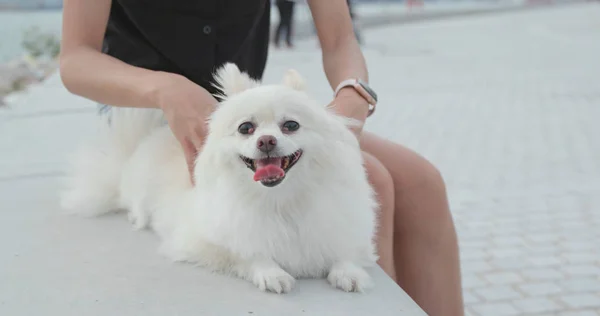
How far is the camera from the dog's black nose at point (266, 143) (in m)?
1.22

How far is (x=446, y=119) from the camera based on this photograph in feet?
17.9

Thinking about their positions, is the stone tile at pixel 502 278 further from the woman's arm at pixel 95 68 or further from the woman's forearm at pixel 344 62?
the woman's arm at pixel 95 68

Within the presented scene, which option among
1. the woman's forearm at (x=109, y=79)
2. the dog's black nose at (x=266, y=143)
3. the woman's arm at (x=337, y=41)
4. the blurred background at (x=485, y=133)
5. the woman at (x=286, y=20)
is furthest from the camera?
the woman at (x=286, y=20)

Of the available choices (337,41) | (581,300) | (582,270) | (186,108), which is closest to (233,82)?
(186,108)

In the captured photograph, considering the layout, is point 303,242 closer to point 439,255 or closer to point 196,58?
point 439,255

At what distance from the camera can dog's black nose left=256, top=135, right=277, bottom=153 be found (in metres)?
1.22

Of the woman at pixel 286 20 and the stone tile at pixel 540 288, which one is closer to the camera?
the stone tile at pixel 540 288

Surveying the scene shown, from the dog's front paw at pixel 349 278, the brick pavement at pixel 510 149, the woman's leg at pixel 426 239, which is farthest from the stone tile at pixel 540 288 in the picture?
the dog's front paw at pixel 349 278

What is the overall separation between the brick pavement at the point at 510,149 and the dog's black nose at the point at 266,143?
144 centimetres

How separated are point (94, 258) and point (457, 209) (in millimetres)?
2325

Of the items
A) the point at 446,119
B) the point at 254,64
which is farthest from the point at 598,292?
the point at 446,119

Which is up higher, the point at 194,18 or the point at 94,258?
the point at 194,18

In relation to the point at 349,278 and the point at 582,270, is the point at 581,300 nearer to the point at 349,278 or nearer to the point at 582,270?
the point at 582,270

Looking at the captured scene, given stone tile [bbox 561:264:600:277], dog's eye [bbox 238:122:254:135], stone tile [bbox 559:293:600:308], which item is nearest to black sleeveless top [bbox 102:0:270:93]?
dog's eye [bbox 238:122:254:135]
